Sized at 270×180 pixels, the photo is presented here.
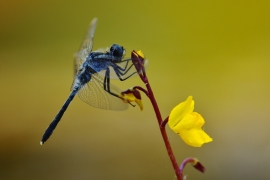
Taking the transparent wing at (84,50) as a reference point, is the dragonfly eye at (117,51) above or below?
below

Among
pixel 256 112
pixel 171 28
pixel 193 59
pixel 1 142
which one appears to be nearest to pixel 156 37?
pixel 171 28

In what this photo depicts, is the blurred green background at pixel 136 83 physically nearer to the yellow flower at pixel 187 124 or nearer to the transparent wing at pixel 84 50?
the transparent wing at pixel 84 50

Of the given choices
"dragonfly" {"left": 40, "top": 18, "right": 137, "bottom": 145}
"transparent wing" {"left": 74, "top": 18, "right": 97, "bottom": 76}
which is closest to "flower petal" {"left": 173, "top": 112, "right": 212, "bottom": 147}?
"dragonfly" {"left": 40, "top": 18, "right": 137, "bottom": 145}

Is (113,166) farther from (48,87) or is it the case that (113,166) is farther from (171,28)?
(171,28)

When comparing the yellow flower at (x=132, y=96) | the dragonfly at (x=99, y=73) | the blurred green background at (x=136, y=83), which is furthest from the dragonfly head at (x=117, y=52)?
the blurred green background at (x=136, y=83)

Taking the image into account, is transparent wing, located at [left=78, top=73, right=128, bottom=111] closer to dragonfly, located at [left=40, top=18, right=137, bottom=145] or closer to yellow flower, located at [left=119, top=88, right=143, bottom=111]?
dragonfly, located at [left=40, top=18, right=137, bottom=145]
